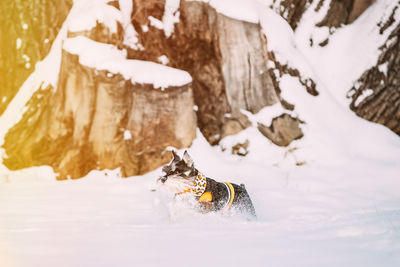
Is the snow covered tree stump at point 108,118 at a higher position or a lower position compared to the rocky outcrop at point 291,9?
lower

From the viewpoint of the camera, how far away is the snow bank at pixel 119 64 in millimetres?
5758

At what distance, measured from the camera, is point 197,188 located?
296 centimetres

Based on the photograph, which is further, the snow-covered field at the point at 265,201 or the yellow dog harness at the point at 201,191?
the yellow dog harness at the point at 201,191

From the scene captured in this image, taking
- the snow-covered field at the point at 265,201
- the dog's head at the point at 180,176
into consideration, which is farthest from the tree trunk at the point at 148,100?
the dog's head at the point at 180,176

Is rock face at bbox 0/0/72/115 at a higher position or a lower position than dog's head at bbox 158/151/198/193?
lower

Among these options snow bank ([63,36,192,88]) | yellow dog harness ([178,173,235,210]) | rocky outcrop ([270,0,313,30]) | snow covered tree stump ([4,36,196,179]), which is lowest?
snow covered tree stump ([4,36,196,179])

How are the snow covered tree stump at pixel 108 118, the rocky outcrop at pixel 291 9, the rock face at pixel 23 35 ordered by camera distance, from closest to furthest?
the snow covered tree stump at pixel 108 118, the rock face at pixel 23 35, the rocky outcrop at pixel 291 9

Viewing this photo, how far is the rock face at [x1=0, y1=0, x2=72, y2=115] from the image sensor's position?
6801 mm

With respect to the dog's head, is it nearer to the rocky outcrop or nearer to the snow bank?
the snow bank

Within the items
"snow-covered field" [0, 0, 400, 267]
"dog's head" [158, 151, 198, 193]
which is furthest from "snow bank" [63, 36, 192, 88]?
"dog's head" [158, 151, 198, 193]

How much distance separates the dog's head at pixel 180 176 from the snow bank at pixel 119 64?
313cm

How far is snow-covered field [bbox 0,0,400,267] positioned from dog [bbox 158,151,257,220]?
0.42 ft

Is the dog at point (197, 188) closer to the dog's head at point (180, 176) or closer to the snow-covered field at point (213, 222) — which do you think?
the dog's head at point (180, 176)

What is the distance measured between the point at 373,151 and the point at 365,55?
7.65ft
